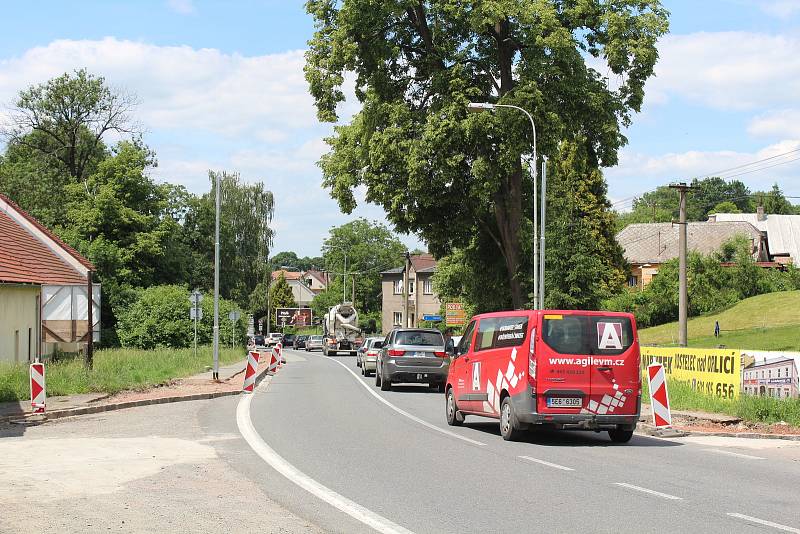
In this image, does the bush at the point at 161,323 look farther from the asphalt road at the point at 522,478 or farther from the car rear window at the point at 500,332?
the car rear window at the point at 500,332

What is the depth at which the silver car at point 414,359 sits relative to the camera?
2778cm

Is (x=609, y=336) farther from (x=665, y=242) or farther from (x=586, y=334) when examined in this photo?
(x=665, y=242)

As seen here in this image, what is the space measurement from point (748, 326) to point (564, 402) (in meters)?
53.2

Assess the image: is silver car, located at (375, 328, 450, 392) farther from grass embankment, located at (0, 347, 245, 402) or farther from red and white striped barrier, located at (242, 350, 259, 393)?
grass embankment, located at (0, 347, 245, 402)

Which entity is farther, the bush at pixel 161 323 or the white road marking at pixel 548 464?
the bush at pixel 161 323

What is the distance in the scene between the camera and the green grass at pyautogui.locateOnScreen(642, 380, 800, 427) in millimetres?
17766

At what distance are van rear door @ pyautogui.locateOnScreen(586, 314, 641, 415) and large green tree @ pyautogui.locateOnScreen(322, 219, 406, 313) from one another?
116784mm

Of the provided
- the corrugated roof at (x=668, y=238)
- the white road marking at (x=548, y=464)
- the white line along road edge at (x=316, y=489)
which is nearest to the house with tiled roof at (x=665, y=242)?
the corrugated roof at (x=668, y=238)

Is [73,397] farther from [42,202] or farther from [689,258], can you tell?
[689,258]

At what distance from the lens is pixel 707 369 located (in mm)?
22672

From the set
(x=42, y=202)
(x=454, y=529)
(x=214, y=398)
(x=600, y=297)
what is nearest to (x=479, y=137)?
(x=600, y=297)

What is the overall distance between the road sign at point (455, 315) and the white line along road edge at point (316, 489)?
182 ft

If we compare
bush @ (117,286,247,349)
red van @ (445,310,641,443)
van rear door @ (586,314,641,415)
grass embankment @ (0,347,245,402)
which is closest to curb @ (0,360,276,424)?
grass embankment @ (0,347,245,402)

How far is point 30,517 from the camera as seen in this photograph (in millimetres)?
8203
